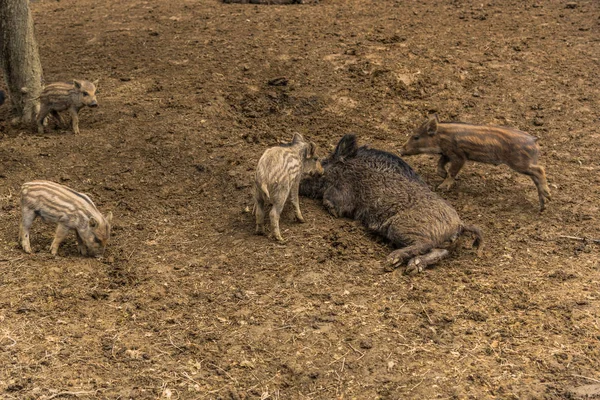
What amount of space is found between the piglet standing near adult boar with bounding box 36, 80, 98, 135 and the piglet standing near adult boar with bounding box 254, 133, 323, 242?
279 centimetres

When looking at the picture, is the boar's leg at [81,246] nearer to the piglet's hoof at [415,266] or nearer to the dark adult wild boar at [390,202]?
the dark adult wild boar at [390,202]

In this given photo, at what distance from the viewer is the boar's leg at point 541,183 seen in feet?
23.1

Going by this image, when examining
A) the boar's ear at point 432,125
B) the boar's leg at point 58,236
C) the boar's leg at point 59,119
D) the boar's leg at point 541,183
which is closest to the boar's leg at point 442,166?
the boar's ear at point 432,125

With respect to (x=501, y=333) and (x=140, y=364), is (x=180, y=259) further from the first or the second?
(x=501, y=333)

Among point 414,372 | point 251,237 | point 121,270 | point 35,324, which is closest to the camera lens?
point 414,372

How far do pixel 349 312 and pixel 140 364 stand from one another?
1.61 m

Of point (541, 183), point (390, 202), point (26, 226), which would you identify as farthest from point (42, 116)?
point (541, 183)

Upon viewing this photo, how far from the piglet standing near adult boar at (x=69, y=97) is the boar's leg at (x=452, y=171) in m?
4.15

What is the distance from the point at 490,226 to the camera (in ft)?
22.3

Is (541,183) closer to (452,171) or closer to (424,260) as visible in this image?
(452,171)

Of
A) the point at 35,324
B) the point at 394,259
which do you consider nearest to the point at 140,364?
the point at 35,324

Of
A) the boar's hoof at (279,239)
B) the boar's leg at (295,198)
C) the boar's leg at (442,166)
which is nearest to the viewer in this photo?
the boar's hoof at (279,239)

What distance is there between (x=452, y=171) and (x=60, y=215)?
13.3ft

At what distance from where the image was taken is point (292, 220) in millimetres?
6887
